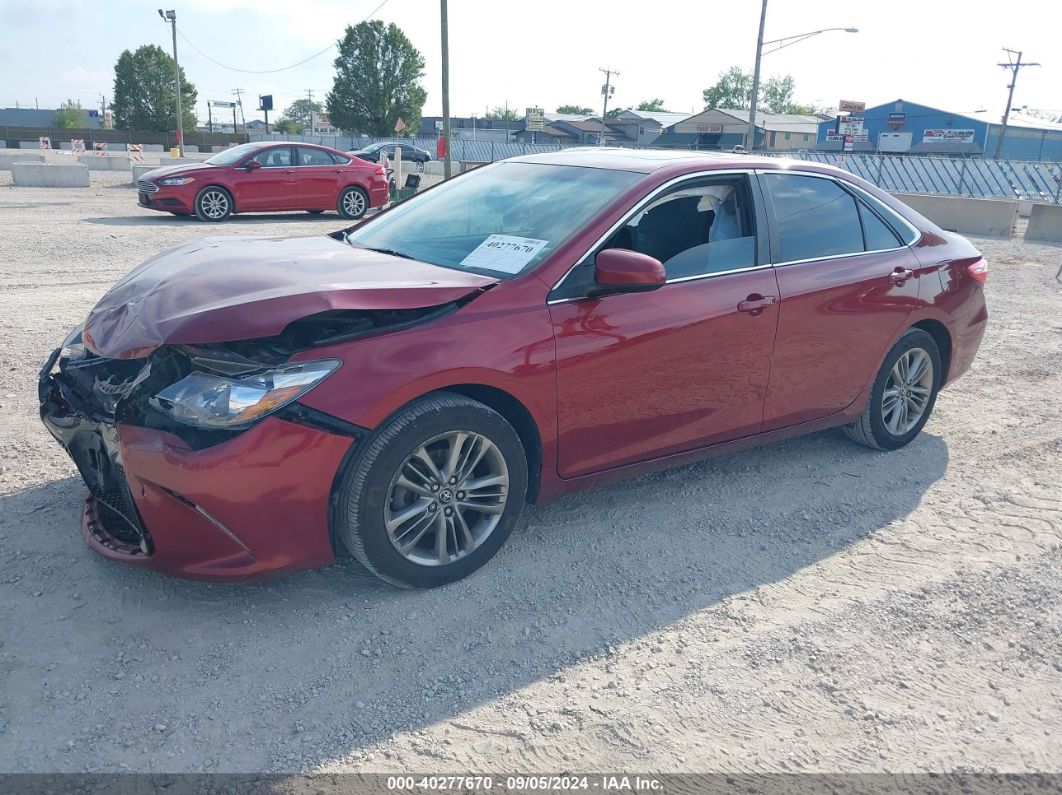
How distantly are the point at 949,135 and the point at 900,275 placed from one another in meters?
71.4

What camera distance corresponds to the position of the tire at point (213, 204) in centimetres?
1512

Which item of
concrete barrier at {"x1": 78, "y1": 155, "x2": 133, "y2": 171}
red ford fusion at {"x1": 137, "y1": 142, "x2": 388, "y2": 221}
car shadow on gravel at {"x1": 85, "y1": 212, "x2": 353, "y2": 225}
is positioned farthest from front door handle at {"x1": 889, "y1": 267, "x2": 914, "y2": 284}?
concrete barrier at {"x1": 78, "y1": 155, "x2": 133, "y2": 171}

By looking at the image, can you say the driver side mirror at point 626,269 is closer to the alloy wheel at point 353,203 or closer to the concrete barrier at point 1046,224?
the alloy wheel at point 353,203

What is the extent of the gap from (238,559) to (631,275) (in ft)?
5.97

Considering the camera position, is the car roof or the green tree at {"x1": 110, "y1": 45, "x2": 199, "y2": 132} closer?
the car roof

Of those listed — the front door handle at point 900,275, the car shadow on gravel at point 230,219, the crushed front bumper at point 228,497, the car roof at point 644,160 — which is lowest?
the car shadow on gravel at point 230,219

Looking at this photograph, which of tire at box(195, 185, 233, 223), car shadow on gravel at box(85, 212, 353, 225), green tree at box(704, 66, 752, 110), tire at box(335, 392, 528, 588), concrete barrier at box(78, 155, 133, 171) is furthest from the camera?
green tree at box(704, 66, 752, 110)

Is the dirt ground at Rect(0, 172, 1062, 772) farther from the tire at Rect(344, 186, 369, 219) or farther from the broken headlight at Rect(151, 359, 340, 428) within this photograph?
the tire at Rect(344, 186, 369, 219)

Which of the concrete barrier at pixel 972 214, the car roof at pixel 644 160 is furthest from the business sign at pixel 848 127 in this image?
the car roof at pixel 644 160

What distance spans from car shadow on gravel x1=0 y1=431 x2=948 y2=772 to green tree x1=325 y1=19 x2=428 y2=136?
70.6 metres

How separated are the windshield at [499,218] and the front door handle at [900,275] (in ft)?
5.64

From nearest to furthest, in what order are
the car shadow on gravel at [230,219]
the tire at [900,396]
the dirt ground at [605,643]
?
the dirt ground at [605,643] < the tire at [900,396] < the car shadow on gravel at [230,219]

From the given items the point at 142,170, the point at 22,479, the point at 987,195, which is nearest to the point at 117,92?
the point at 142,170

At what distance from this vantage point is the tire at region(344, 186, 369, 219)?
663 inches
